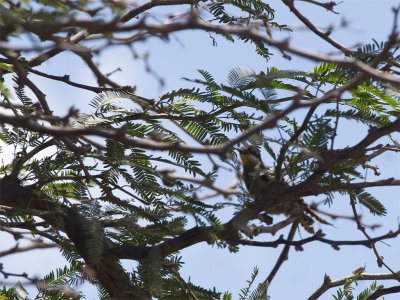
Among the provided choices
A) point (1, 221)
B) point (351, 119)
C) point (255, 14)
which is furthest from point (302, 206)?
point (1, 221)

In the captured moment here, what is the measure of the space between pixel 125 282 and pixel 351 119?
4.00 ft

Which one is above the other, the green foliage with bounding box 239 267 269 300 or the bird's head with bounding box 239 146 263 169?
the bird's head with bounding box 239 146 263 169

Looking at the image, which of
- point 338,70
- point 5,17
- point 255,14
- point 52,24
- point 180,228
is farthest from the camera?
point 255,14

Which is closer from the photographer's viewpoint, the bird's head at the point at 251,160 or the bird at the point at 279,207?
the bird at the point at 279,207

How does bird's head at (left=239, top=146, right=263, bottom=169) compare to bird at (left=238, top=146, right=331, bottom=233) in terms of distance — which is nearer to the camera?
bird at (left=238, top=146, right=331, bottom=233)

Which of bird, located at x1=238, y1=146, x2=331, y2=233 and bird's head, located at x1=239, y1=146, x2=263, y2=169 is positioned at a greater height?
bird's head, located at x1=239, y1=146, x2=263, y2=169

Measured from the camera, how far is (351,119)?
305 centimetres

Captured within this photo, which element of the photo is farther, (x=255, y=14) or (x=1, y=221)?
(x=255, y=14)

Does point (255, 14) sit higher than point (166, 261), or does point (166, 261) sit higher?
point (255, 14)

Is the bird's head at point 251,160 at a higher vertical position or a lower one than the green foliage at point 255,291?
higher

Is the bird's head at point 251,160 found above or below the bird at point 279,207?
above

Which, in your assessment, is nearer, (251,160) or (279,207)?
(279,207)

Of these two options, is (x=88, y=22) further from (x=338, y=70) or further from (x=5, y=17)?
(x=338, y=70)

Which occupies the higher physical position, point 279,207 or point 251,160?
point 251,160
